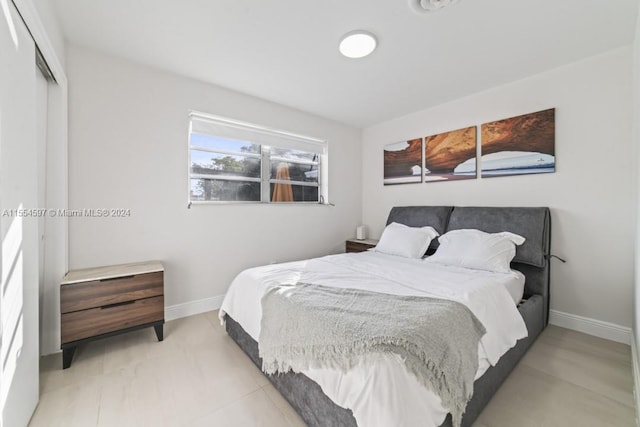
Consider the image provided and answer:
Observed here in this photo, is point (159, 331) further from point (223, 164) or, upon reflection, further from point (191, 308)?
point (223, 164)

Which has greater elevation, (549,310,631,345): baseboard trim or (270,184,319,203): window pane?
(270,184,319,203): window pane

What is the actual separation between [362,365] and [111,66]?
122 inches

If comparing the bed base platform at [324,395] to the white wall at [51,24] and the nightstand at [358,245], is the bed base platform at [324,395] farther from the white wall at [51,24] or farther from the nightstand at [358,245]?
the white wall at [51,24]

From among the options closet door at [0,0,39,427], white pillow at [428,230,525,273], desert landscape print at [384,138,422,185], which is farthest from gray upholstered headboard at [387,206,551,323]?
closet door at [0,0,39,427]

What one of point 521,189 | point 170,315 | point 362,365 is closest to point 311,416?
point 362,365

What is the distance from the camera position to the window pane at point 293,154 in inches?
140

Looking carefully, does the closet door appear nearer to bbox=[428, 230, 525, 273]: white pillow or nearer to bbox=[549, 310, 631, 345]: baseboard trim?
bbox=[428, 230, 525, 273]: white pillow

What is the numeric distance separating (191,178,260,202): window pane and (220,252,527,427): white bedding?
50.2 inches

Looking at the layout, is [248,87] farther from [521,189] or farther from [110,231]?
[521,189]

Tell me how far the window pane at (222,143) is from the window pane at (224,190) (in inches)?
15.5

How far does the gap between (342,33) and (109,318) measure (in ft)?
9.35

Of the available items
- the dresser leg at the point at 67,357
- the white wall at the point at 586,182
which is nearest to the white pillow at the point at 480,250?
the white wall at the point at 586,182

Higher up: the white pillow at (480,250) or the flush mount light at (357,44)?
the flush mount light at (357,44)

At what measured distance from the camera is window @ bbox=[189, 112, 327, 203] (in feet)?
9.68
